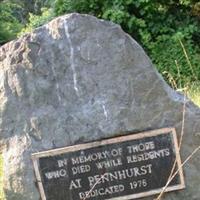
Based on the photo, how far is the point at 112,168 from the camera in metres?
4.94

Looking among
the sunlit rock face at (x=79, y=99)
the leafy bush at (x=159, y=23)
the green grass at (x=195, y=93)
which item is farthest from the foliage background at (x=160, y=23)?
the sunlit rock face at (x=79, y=99)

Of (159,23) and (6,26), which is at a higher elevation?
(159,23)

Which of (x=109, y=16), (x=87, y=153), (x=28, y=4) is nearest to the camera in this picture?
(x=87, y=153)

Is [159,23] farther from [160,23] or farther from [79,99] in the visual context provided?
[79,99]

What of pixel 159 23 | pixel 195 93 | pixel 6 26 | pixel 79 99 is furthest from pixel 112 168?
pixel 6 26

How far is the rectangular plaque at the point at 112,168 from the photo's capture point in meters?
4.90

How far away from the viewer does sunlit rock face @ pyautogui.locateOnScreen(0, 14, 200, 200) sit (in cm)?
491

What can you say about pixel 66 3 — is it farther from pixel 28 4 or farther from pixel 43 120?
pixel 28 4

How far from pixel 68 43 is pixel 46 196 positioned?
1.04 meters

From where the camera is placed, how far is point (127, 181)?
496cm

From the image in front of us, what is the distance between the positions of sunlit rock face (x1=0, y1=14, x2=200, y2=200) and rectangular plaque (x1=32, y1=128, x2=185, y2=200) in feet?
0.22

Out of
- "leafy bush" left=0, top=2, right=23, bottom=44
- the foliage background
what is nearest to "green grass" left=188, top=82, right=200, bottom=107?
the foliage background

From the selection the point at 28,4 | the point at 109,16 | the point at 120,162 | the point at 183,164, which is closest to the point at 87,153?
the point at 120,162

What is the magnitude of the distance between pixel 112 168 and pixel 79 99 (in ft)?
1.68
